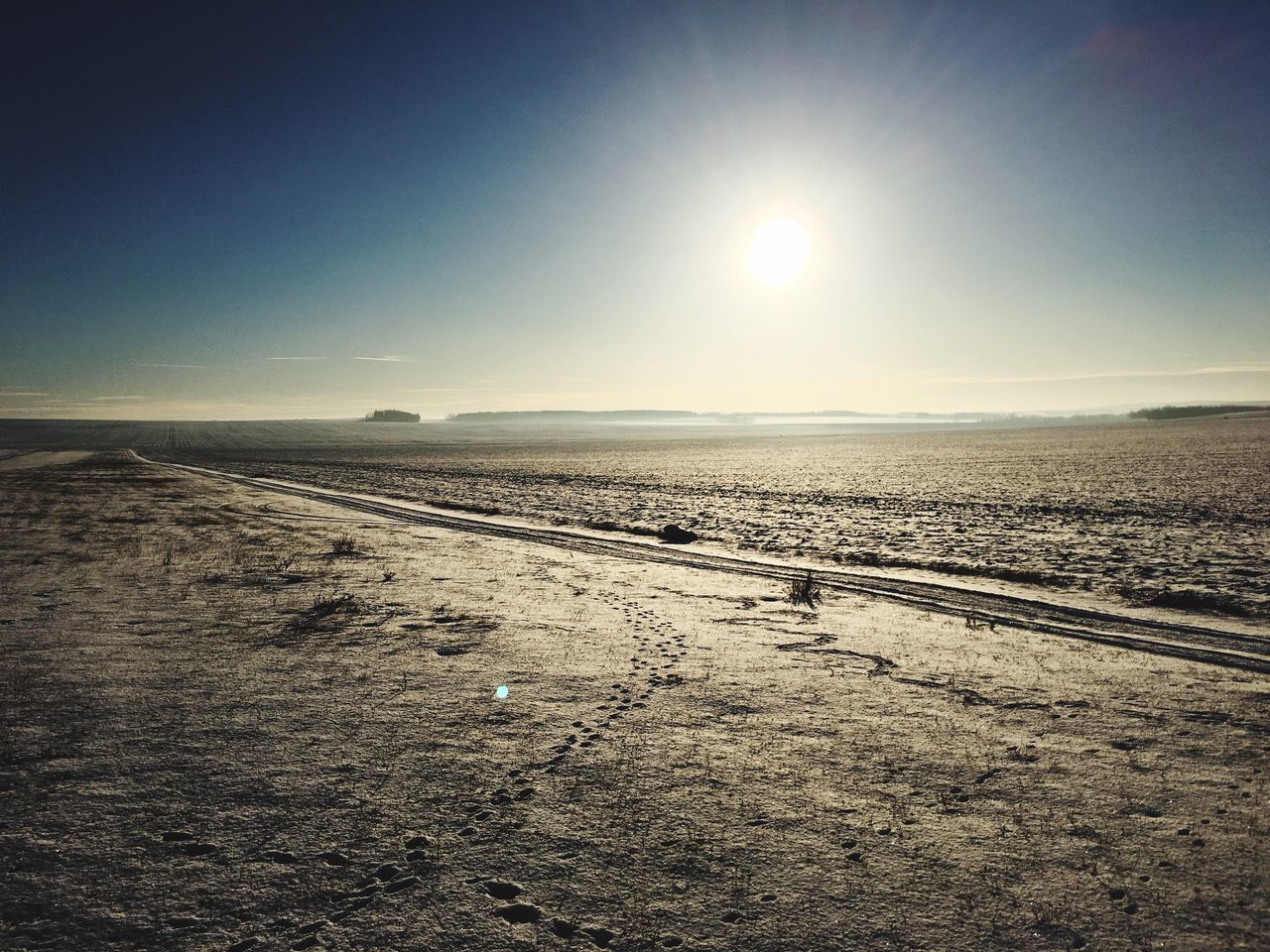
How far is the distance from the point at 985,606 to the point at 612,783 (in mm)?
7908

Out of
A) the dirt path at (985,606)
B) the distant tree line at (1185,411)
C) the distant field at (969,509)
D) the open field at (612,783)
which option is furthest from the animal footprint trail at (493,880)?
the distant tree line at (1185,411)

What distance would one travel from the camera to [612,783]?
4859mm

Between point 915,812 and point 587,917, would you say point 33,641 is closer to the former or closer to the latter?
point 587,917

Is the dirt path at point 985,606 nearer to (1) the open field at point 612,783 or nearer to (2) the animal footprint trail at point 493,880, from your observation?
(1) the open field at point 612,783

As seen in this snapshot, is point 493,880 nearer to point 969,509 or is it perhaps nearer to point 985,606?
point 985,606

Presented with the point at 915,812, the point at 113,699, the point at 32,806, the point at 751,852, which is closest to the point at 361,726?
the point at 32,806

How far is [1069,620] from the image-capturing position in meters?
9.52

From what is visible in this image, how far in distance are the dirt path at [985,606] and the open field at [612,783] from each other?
0.54 metres

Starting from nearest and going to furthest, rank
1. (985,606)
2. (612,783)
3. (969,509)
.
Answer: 1. (612,783)
2. (985,606)
3. (969,509)

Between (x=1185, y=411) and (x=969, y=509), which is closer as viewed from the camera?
(x=969, y=509)

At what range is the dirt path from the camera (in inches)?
320

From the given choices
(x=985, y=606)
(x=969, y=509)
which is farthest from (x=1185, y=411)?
(x=985, y=606)

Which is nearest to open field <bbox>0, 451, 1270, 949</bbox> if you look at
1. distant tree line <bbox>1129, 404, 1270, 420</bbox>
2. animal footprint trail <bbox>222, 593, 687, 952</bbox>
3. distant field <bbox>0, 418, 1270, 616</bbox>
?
animal footprint trail <bbox>222, 593, 687, 952</bbox>

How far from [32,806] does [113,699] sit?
1971mm
